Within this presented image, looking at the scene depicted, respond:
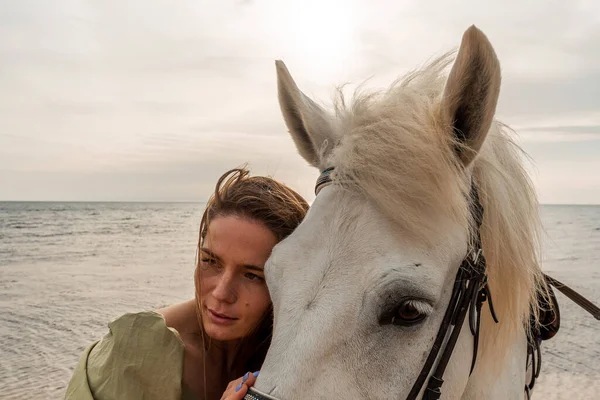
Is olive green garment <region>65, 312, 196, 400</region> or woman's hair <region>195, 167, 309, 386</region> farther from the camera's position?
woman's hair <region>195, 167, 309, 386</region>

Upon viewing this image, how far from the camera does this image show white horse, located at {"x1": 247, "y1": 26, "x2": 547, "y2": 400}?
1.35 m

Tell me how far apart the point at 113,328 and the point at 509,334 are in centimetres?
156

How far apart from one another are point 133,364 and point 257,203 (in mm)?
926

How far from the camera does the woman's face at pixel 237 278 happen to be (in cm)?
213

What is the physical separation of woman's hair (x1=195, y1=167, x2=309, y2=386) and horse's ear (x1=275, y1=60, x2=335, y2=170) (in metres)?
0.35

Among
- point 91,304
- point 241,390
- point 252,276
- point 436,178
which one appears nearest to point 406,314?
point 436,178

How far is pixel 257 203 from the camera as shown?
7.66 ft

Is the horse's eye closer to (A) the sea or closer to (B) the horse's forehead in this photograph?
(B) the horse's forehead

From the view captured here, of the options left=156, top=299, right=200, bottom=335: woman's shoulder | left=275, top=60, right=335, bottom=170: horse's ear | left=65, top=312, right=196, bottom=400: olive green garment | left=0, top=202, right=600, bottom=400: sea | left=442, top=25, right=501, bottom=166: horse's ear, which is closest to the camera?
left=442, top=25, right=501, bottom=166: horse's ear

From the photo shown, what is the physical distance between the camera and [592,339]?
9062 mm

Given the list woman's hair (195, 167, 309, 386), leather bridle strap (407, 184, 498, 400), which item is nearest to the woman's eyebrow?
woman's hair (195, 167, 309, 386)

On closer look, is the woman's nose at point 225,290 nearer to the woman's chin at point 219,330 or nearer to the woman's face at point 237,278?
the woman's face at point 237,278

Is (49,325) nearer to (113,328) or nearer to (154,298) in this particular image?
(154,298)

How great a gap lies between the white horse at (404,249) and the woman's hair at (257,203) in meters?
0.60
